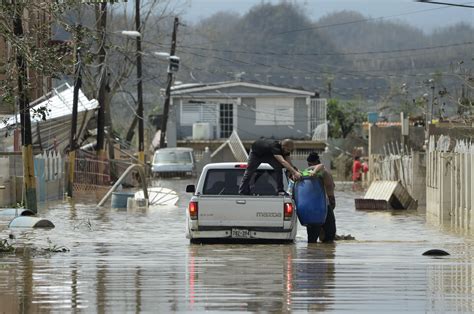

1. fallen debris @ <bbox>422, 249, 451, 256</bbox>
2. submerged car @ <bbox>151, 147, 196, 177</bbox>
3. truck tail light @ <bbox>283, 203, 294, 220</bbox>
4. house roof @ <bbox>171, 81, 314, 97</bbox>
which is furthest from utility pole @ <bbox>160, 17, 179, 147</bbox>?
fallen debris @ <bbox>422, 249, 451, 256</bbox>

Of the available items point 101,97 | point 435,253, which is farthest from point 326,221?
point 101,97

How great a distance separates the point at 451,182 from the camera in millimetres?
30766

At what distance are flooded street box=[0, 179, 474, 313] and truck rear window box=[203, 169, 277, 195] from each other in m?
1.12

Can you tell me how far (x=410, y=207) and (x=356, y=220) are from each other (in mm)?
6429

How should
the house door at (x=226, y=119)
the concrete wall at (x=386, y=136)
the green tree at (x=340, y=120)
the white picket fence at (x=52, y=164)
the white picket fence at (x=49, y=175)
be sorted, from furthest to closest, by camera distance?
1. the green tree at (x=340, y=120)
2. the house door at (x=226, y=119)
3. the concrete wall at (x=386, y=136)
4. the white picket fence at (x=52, y=164)
5. the white picket fence at (x=49, y=175)

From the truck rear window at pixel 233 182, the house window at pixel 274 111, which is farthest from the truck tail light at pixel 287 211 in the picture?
the house window at pixel 274 111

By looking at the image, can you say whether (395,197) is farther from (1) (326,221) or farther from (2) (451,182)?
(1) (326,221)

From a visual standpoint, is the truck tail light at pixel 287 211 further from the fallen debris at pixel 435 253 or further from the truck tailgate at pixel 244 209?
the fallen debris at pixel 435 253

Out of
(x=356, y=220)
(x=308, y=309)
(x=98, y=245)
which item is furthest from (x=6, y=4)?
(x=356, y=220)

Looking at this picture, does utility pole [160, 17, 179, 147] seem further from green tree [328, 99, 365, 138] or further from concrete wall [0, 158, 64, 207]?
concrete wall [0, 158, 64, 207]

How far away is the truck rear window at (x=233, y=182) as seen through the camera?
76.1 feet

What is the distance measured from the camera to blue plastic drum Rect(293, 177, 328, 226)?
74.2ft

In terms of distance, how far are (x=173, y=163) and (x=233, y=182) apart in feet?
158

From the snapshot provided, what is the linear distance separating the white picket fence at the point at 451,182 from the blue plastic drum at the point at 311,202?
580 cm
